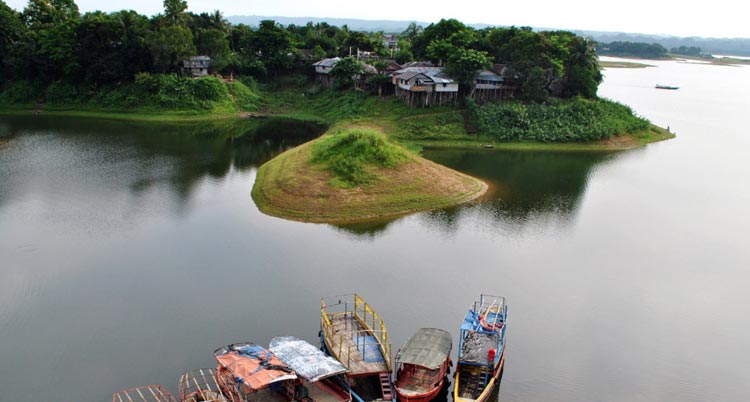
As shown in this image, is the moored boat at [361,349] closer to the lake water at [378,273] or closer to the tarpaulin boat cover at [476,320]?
the lake water at [378,273]

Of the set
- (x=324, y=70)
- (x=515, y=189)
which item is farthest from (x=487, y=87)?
(x=324, y=70)

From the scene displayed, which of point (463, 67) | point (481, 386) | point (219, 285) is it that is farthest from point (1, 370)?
point (463, 67)

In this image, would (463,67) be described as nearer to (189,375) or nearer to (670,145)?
(670,145)

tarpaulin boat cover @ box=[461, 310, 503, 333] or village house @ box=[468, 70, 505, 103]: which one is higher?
village house @ box=[468, 70, 505, 103]

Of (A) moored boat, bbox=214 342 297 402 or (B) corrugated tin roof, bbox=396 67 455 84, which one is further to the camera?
(B) corrugated tin roof, bbox=396 67 455 84

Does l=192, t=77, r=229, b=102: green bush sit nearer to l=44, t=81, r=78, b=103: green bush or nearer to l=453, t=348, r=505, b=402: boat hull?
l=44, t=81, r=78, b=103: green bush

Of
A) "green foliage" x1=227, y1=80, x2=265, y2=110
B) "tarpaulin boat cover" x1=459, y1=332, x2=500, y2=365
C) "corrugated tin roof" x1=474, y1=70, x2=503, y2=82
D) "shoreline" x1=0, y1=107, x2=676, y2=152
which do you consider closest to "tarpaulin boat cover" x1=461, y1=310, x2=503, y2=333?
"tarpaulin boat cover" x1=459, y1=332, x2=500, y2=365
